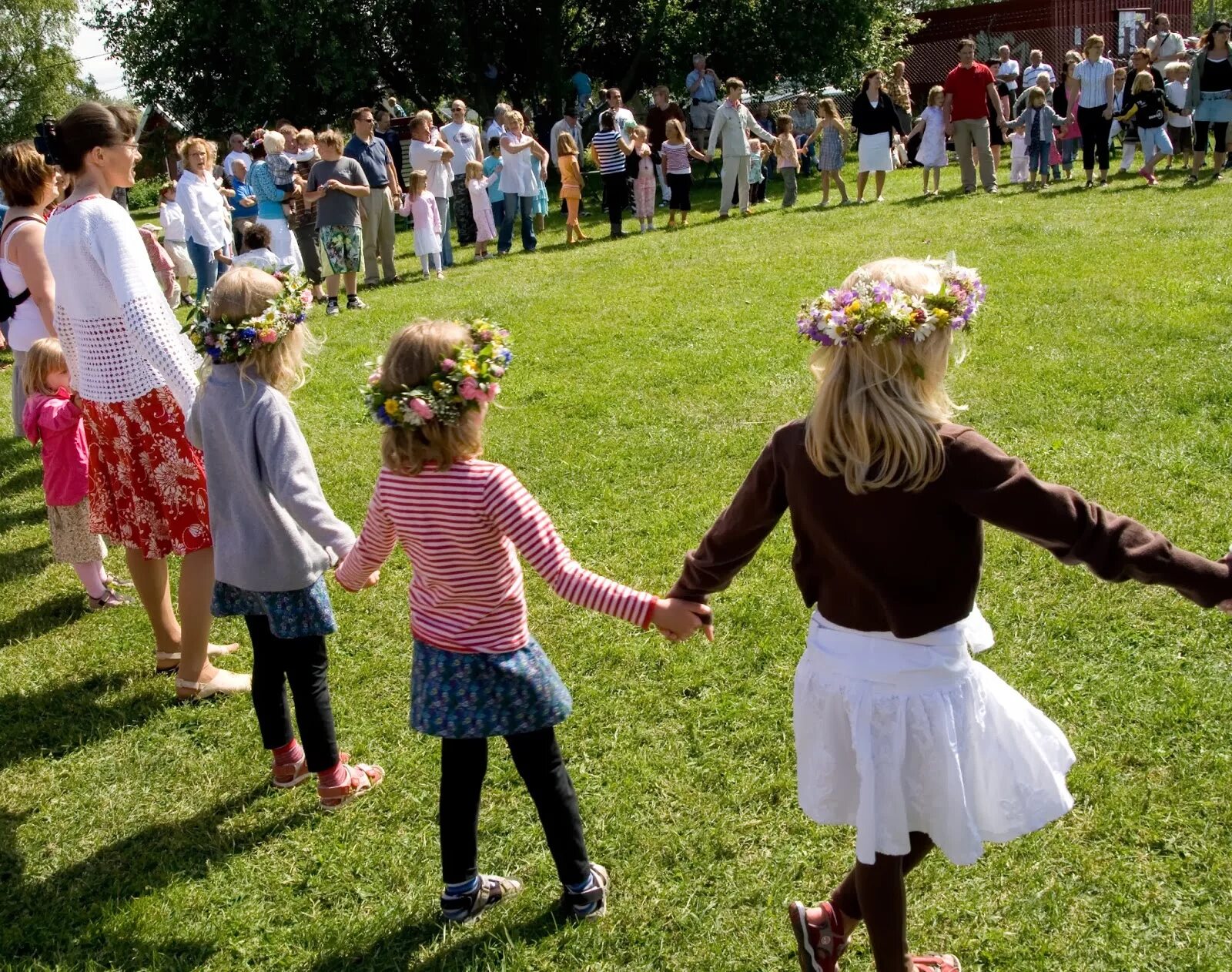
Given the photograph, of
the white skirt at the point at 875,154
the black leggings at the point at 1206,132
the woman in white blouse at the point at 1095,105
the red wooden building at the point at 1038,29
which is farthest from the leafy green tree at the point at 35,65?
the black leggings at the point at 1206,132

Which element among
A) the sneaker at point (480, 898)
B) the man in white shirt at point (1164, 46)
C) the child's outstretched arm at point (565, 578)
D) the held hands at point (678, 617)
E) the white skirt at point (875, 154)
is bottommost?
the sneaker at point (480, 898)

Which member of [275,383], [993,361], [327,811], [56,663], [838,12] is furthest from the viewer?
[838,12]

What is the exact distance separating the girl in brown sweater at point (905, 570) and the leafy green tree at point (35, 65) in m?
44.9

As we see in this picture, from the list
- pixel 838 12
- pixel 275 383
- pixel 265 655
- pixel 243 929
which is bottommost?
pixel 243 929

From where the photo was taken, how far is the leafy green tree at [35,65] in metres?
39.9

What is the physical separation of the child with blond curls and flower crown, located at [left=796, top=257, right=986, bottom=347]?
170 centimetres

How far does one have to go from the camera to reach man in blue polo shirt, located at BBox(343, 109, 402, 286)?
1350cm

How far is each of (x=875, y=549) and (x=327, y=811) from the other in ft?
7.86

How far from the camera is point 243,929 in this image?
3.44 meters

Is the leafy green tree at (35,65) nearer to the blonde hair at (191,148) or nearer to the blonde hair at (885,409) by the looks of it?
the blonde hair at (191,148)

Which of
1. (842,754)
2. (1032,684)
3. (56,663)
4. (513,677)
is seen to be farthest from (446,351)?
(56,663)

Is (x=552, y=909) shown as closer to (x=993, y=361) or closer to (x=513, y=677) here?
(x=513, y=677)

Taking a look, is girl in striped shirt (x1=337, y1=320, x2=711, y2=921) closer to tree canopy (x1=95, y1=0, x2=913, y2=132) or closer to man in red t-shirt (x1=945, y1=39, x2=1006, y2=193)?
man in red t-shirt (x1=945, y1=39, x2=1006, y2=193)

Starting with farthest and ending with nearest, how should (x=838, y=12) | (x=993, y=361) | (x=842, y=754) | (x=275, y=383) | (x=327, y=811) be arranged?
(x=838, y=12) → (x=993, y=361) → (x=327, y=811) → (x=275, y=383) → (x=842, y=754)
